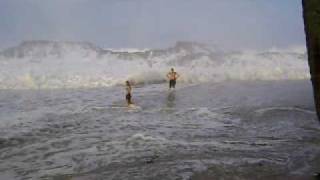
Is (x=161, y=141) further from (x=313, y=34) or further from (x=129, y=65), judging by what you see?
(x=129, y=65)

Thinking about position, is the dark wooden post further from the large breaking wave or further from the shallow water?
the large breaking wave

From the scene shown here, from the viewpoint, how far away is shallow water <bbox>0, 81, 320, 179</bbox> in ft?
22.5

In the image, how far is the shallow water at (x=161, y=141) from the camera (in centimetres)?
686

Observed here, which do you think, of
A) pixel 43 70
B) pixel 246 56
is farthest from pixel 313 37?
pixel 246 56

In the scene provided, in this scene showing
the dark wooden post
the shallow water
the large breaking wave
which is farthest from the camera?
the large breaking wave

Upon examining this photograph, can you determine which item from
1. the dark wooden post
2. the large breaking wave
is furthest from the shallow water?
the large breaking wave

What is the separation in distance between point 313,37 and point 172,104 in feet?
35.9

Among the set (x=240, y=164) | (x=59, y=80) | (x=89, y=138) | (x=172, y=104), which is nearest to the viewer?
(x=240, y=164)

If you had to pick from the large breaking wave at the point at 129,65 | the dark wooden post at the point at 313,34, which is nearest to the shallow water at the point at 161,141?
the dark wooden post at the point at 313,34

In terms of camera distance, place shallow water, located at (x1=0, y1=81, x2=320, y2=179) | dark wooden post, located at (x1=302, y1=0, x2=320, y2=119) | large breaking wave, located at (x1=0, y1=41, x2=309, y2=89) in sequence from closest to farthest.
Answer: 1. dark wooden post, located at (x1=302, y1=0, x2=320, y2=119)
2. shallow water, located at (x1=0, y1=81, x2=320, y2=179)
3. large breaking wave, located at (x1=0, y1=41, x2=309, y2=89)

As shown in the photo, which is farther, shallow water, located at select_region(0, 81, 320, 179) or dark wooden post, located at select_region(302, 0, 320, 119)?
shallow water, located at select_region(0, 81, 320, 179)

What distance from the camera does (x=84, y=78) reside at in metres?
30.2

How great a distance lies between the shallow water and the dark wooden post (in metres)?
1.67

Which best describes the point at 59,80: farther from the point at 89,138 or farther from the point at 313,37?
the point at 313,37
